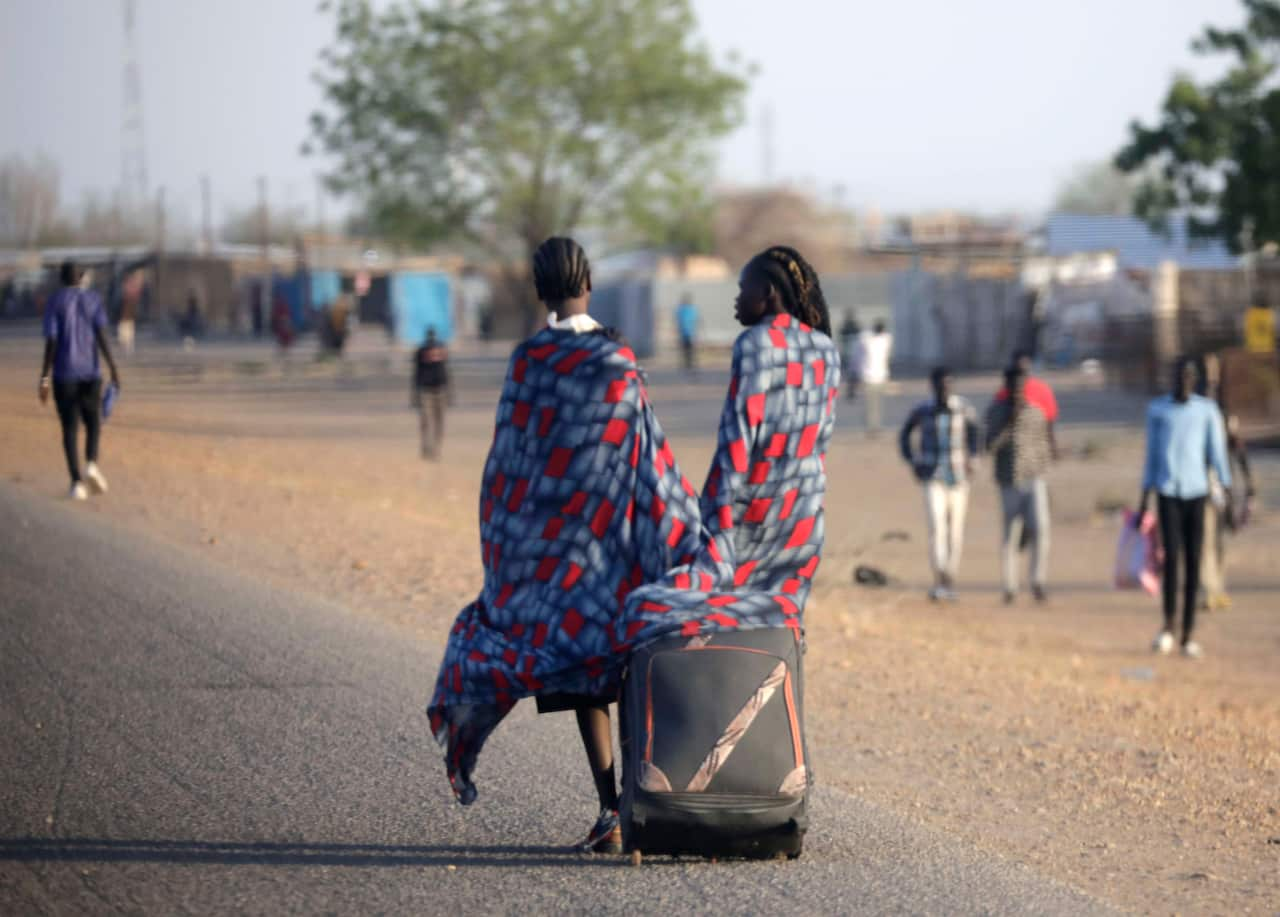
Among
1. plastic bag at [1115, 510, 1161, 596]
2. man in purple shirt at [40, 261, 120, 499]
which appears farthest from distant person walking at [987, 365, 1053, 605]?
man in purple shirt at [40, 261, 120, 499]

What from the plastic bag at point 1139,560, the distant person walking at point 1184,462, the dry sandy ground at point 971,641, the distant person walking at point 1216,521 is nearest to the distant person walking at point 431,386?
the dry sandy ground at point 971,641

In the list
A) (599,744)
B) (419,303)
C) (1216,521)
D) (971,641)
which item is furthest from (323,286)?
(599,744)

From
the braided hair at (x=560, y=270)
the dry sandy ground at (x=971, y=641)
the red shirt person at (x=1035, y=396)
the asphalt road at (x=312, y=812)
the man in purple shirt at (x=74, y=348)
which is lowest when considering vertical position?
the dry sandy ground at (x=971, y=641)

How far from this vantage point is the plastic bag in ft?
39.3

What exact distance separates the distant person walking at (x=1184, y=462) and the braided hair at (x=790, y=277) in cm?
622

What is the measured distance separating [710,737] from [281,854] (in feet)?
4.61

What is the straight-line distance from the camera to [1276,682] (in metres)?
10.8

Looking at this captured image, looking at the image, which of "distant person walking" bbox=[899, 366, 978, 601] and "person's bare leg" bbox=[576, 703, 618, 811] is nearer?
"person's bare leg" bbox=[576, 703, 618, 811]

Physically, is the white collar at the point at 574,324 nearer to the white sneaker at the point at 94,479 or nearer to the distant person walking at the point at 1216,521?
the distant person walking at the point at 1216,521

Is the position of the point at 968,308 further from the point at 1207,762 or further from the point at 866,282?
the point at 1207,762

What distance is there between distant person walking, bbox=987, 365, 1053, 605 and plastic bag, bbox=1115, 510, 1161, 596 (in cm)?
115

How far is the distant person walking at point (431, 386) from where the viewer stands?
22.1 meters

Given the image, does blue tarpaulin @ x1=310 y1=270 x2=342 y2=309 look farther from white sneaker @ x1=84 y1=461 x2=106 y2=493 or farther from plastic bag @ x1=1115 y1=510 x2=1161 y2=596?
plastic bag @ x1=1115 y1=510 x2=1161 y2=596

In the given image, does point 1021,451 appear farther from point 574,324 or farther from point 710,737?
point 710,737
